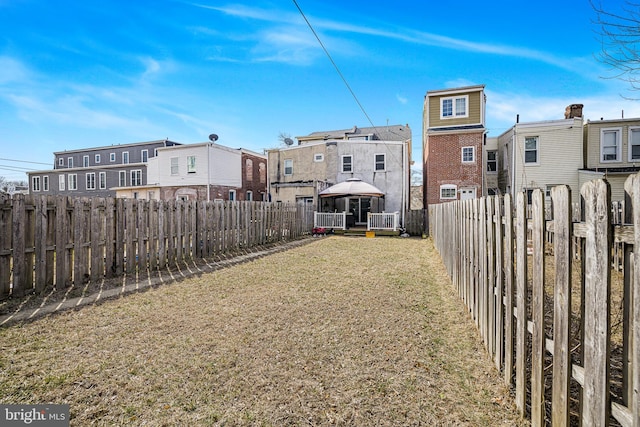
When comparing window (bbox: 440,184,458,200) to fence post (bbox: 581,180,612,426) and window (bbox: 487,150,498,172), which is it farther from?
fence post (bbox: 581,180,612,426)

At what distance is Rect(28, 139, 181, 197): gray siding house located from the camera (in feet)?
114

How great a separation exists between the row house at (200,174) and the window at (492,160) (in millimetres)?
17386

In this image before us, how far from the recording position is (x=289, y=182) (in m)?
22.9

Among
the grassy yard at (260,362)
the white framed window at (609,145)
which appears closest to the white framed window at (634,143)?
the white framed window at (609,145)

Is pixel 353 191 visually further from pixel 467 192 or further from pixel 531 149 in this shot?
pixel 531 149

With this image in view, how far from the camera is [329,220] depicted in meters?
18.3

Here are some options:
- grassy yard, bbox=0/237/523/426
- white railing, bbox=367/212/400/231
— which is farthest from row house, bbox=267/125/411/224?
grassy yard, bbox=0/237/523/426

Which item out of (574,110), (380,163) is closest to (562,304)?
(380,163)

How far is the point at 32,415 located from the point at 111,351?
3.17 feet

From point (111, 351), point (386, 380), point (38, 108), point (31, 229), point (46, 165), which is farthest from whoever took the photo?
point (46, 165)

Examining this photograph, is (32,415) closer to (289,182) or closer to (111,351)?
(111,351)

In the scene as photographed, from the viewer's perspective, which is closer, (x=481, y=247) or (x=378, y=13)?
(x=481, y=247)

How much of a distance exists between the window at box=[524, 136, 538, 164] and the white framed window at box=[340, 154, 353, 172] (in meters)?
10.3

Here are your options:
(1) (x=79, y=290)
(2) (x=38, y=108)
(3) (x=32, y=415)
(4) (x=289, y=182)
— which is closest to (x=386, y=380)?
(3) (x=32, y=415)
